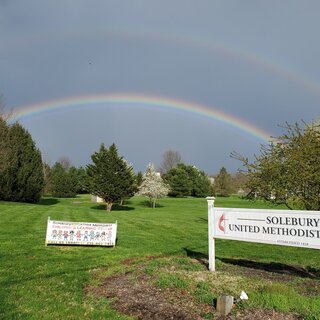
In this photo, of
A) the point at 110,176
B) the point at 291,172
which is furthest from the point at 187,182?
the point at 291,172

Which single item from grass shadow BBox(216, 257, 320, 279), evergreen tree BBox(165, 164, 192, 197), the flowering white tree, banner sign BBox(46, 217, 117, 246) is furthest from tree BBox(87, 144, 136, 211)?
evergreen tree BBox(165, 164, 192, 197)

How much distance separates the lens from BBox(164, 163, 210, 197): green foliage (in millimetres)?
87312

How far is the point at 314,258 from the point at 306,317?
8.58 metres

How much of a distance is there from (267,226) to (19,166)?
137 feet

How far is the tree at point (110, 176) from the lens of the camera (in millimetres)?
42875

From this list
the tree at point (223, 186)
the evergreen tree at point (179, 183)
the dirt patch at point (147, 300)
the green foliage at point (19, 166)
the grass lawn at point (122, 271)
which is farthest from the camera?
the tree at point (223, 186)

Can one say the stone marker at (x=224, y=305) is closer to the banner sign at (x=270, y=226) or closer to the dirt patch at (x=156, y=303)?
the dirt patch at (x=156, y=303)

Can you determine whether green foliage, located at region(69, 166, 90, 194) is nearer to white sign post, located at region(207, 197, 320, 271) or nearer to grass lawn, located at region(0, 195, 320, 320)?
grass lawn, located at region(0, 195, 320, 320)

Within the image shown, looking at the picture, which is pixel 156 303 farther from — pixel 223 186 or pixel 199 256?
pixel 223 186

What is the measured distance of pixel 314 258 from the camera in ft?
45.1

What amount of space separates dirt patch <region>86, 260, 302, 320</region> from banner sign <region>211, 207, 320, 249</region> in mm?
2301

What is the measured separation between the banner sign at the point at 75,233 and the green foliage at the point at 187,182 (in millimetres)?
73036

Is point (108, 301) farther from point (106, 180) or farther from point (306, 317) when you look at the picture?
point (106, 180)

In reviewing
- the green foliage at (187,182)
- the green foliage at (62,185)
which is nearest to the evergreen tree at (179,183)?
the green foliage at (187,182)
